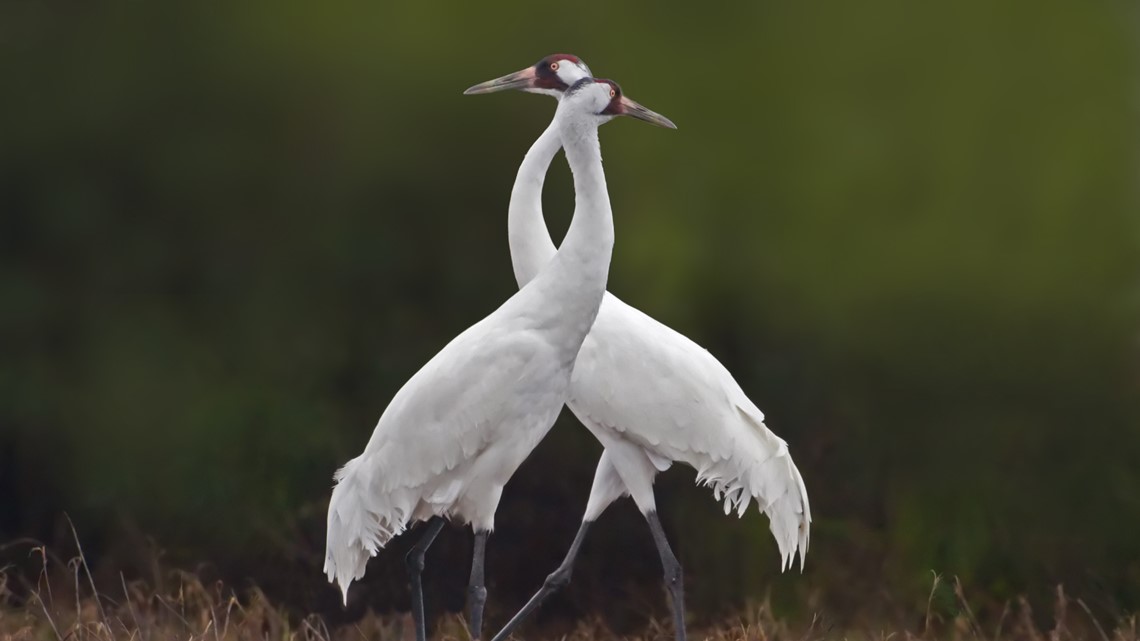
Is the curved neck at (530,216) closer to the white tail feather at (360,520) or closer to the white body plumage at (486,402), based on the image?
the white body plumage at (486,402)

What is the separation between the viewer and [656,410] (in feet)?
16.0

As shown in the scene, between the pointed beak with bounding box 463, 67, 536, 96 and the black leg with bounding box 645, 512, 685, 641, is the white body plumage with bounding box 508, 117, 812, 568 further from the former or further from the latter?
the pointed beak with bounding box 463, 67, 536, 96

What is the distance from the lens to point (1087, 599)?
5727mm

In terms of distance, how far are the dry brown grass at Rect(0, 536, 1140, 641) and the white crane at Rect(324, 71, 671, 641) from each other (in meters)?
0.45

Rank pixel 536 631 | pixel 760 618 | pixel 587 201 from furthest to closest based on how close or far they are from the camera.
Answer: pixel 536 631 → pixel 760 618 → pixel 587 201

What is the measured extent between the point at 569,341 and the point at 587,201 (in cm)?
39

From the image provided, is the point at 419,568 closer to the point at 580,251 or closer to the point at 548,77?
the point at 580,251

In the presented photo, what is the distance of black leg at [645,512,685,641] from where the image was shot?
16.4ft

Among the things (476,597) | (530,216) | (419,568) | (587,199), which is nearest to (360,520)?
(419,568)

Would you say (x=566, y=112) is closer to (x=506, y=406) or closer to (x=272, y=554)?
(x=506, y=406)

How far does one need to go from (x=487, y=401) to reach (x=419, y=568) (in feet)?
2.27

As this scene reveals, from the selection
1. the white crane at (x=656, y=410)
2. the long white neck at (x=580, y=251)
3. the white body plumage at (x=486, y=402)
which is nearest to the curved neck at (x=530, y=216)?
the white crane at (x=656, y=410)

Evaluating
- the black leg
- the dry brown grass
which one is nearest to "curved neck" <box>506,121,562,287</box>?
the black leg

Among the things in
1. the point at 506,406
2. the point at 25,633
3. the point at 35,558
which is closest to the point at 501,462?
the point at 506,406
